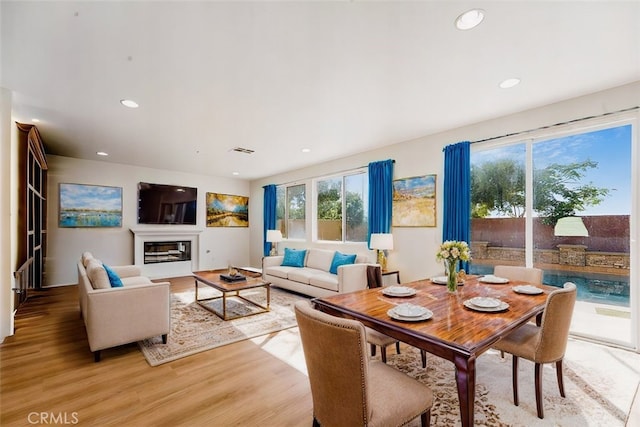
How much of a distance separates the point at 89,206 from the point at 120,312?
4.62 meters

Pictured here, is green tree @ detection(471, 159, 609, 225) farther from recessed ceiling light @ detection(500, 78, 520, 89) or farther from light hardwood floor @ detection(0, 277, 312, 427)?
light hardwood floor @ detection(0, 277, 312, 427)

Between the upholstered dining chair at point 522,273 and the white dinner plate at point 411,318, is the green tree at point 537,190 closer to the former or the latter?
the upholstered dining chair at point 522,273

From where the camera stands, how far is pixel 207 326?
353 centimetres

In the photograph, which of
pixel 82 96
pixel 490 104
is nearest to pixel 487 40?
pixel 490 104

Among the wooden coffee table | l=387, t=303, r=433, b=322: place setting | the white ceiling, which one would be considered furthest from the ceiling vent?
l=387, t=303, r=433, b=322: place setting

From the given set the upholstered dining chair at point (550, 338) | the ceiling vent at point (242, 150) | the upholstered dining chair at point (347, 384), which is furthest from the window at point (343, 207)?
the upholstered dining chair at point (347, 384)

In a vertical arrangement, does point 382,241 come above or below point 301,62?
below

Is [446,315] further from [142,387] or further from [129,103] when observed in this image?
[129,103]

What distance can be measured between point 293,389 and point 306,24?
2710 mm

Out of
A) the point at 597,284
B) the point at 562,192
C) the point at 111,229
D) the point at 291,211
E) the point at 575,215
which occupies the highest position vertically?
the point at 562,192

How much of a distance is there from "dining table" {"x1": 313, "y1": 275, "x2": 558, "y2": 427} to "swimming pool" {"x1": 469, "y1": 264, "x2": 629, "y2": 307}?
1.23m

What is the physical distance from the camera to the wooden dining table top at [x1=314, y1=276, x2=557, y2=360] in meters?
1.39

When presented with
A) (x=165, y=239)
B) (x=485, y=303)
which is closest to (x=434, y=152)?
(x=485, y=303)

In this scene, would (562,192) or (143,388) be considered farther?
(562,192)
